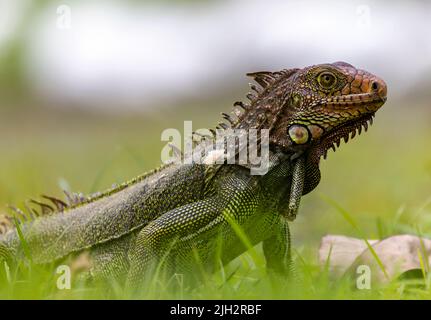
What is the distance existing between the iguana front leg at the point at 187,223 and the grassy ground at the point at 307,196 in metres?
0.25

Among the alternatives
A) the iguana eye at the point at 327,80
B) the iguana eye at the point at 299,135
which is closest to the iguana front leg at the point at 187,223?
the iguana eye at the point at 299,135

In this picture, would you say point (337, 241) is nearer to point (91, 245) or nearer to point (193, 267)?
point (193, 267)

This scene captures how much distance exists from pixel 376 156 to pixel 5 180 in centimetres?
874

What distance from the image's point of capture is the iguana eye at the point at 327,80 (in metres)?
5.31

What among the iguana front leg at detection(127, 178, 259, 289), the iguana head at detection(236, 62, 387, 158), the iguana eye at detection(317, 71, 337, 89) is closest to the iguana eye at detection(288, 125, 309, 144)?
the iguana head at detection(236, 62, 387, 158)

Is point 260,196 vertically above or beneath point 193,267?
above

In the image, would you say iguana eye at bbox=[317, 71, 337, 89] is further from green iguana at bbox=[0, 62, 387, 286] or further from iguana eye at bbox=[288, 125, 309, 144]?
iguana eye at bbox=[288, 125, 309, 144]

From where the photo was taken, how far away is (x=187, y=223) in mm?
5207

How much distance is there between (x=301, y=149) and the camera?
5348 millimetres

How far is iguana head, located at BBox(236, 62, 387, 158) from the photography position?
521cm

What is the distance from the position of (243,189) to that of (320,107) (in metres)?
0.84

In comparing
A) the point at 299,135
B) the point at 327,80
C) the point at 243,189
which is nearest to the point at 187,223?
the point at 243,189

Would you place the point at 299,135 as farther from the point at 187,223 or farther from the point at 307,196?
the point at 307,196

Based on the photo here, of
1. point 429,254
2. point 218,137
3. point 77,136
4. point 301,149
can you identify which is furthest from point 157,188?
point 77,136
